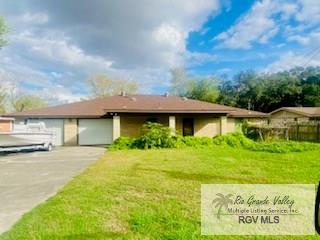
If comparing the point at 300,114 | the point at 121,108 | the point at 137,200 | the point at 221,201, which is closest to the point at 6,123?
the point at 121,108

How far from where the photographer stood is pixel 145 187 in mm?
6742

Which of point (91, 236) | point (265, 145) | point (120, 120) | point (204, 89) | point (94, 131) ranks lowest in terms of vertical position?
point (91, 236)

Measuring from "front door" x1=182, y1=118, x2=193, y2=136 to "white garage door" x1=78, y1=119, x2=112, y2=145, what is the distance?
18.4 ft

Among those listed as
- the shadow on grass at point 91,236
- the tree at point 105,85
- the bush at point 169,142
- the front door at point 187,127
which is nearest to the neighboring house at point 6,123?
the bush at point 169,142

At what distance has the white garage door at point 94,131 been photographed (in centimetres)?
2030

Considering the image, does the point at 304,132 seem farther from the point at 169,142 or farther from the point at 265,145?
the point at 169,142

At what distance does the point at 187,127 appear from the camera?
69.5 ft

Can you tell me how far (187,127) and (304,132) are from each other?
8915 millimetres

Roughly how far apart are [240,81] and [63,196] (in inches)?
1809

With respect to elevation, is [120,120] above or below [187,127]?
above

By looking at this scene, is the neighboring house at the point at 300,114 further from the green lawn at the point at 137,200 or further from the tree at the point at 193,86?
the green lawn at the point at 137,200

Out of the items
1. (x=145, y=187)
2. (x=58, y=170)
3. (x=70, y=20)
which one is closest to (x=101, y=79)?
(x=70, y=20)

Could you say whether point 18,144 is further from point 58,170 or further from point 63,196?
point 63,196

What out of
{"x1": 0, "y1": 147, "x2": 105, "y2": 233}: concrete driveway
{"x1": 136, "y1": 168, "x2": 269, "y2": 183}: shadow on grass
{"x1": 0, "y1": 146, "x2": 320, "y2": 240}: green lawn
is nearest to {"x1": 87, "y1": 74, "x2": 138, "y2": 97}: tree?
{"x1": 0, "y1": 147, "x2": 105, "y2": 233}: concrete driveway
